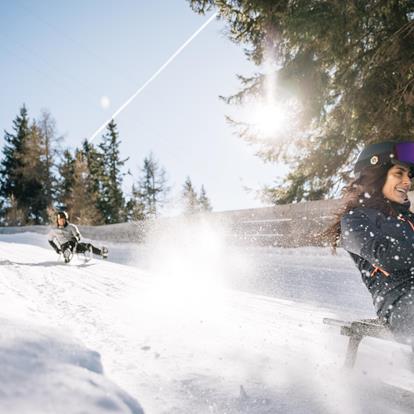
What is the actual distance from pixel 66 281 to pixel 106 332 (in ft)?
10.8

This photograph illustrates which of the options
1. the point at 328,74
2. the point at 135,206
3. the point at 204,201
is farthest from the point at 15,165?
the point at 328,74

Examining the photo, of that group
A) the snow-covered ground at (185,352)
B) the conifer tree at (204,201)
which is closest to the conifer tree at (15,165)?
the conifer tree at (204,201)

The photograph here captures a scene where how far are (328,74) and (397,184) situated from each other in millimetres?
6882

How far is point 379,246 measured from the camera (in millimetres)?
2322

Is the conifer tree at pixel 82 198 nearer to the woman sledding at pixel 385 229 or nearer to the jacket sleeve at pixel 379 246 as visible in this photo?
the woman sledding at pixel 385 229

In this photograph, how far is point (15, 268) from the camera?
295 inches

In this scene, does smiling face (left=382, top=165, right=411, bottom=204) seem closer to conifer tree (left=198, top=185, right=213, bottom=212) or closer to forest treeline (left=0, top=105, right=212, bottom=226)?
forest treeline (left=0, top=105, right=212, bottom=226)

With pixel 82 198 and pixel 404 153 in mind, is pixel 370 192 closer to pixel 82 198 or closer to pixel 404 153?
pixel 404 153

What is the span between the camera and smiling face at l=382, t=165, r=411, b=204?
2639 mm

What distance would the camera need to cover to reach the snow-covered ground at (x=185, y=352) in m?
2.15

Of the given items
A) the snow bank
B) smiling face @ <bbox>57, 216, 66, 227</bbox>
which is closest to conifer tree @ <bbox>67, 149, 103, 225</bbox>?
smiling face @ <bbox>57, 216, 66, 227</bbox>

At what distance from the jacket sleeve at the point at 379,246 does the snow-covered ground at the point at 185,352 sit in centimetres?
87

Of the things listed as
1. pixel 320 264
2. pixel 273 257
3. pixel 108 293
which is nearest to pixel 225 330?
pixel 108 293

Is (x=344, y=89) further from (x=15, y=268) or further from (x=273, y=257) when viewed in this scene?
(x=15, y=268)
